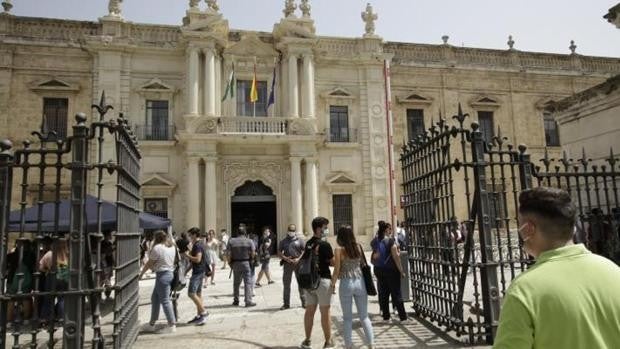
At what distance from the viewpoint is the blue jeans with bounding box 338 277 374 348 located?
17.1 feet

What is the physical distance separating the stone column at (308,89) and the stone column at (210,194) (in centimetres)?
467

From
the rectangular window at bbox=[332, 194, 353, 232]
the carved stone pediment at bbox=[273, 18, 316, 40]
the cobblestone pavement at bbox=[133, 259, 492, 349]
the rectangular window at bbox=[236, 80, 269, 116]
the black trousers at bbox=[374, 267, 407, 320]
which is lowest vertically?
the cobblestone pavement at bbox=[133, 259, 492, 349]

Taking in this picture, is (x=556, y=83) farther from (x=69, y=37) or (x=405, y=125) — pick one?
(x=69, y=37)

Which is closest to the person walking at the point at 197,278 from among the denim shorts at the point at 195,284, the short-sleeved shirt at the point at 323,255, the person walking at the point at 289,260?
the denim shorts at the point at 195,284

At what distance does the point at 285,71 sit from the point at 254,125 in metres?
3.24

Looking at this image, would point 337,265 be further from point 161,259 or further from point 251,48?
point 251,48

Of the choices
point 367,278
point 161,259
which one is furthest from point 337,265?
point 161,259

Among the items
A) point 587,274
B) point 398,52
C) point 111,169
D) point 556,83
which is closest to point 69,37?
point 398,52

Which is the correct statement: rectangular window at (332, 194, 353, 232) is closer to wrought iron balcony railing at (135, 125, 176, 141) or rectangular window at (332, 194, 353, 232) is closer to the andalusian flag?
the andalusian flag

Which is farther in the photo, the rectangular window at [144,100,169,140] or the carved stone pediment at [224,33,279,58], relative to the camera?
the carved stone pediment at [224,33,279,58]

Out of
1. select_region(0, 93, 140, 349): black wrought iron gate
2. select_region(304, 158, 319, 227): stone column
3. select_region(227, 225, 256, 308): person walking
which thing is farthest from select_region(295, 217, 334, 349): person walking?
select_region(304, 158, 319, 227): stone column

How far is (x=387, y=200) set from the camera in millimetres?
20812

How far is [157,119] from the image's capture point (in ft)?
65.6

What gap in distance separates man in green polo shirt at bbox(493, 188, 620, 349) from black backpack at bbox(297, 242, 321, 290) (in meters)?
3.97
